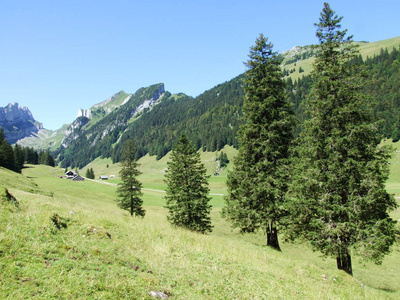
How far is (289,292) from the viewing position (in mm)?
7633

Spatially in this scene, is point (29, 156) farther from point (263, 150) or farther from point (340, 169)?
point (340, 169)

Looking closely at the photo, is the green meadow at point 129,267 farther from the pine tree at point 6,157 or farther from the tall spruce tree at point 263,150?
the pine tree at point 6,157

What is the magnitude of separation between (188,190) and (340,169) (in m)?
17.3

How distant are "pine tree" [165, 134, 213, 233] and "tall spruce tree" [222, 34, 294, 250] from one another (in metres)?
7.21

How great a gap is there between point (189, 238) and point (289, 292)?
4978 mm

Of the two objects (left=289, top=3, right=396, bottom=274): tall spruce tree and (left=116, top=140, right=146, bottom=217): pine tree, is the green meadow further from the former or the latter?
(left=116, top=140, right=146, bottom=217): pine tree

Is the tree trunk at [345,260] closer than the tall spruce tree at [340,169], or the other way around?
the tall spruce tree at [340,169]

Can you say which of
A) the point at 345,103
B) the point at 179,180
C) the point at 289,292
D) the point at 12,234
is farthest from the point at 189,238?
the point at 179,180

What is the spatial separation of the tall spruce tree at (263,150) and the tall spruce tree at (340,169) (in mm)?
2089

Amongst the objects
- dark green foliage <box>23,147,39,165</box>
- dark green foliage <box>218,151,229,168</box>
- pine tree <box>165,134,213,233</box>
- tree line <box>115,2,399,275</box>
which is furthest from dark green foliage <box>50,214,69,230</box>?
dark green foliage <box>218,151,229,168</box>

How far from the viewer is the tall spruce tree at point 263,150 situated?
18062 millimetres

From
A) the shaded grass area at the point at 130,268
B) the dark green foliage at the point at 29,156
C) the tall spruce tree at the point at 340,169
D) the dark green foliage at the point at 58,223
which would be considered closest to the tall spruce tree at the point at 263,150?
the tall spruce tree at the point at 340,169

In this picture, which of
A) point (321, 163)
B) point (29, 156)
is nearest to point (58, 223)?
point (321, 163)

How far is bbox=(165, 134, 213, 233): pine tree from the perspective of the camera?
27188 millimetres
